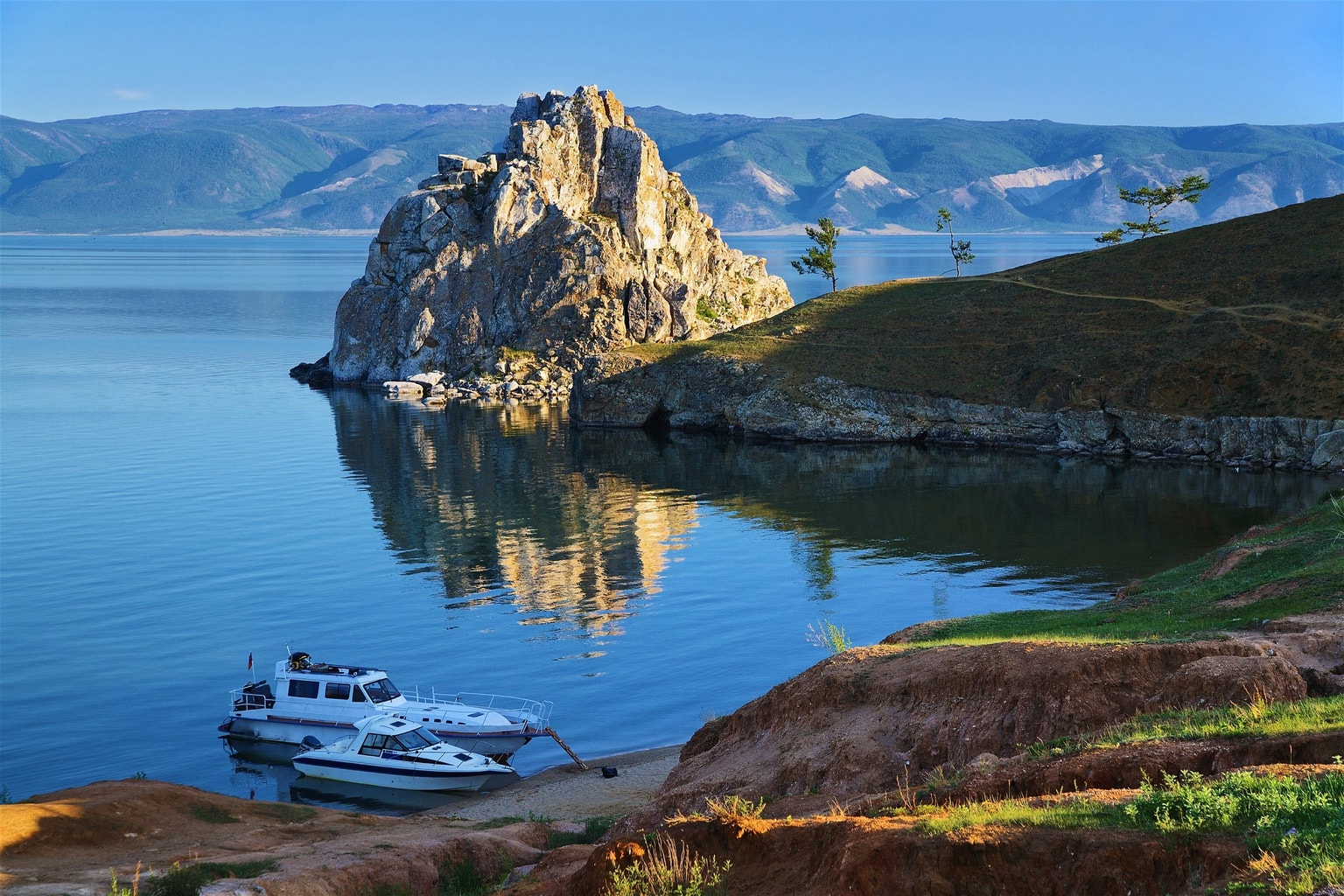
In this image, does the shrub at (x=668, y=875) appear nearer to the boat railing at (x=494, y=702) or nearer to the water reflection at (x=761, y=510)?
the boat railing at (x=494, y=702)

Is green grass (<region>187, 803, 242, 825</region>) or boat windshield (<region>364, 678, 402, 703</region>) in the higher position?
green grass (<region>187, 803, 242, 825</region>)

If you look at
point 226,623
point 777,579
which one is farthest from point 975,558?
point 226,623

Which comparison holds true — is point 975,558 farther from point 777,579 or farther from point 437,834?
point 437,834

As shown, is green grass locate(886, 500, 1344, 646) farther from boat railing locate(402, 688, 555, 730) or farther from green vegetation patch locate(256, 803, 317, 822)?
green vegetation patch locate(256, 803, 317, 822)

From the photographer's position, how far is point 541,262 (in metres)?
149

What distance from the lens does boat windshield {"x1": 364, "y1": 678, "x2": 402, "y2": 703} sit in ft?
136

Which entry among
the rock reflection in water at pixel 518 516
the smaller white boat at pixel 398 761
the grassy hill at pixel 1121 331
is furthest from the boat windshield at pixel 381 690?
the grassy hill at pixel 1121 331

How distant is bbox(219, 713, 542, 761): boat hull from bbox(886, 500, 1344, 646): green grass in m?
14.8

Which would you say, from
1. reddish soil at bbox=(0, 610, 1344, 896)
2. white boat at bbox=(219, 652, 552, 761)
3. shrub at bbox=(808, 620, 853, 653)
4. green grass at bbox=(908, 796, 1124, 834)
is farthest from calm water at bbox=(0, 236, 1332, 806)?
green grass at bbox=(908, 796, 1124, 834)

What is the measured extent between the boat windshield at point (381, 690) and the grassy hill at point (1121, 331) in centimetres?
7053

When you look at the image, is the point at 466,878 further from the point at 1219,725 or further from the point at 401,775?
the point at 1219,725

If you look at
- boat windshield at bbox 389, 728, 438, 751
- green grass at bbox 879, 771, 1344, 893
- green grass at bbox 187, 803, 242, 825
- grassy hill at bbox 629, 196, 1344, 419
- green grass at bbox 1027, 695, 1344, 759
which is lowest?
boat windshield at bbox 389, 728, 438, 751

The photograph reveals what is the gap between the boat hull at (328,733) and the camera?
39062 millimetres

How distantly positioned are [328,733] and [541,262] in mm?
112376
